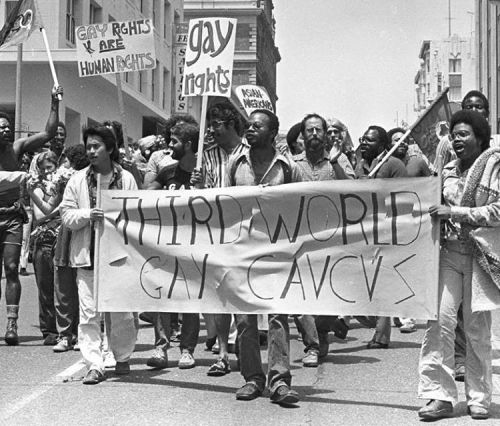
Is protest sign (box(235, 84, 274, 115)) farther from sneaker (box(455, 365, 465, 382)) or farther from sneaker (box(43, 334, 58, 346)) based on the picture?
sneaker (box(455, 365, 465, 382))

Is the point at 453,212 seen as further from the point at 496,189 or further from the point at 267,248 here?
the point at 267,248

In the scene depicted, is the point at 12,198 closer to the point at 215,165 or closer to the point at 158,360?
the point at 215,165

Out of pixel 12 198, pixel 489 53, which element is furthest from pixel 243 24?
pixel 12 198

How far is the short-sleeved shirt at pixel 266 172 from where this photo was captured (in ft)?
22.0

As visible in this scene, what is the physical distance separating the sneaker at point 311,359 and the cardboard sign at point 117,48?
15.9 feet

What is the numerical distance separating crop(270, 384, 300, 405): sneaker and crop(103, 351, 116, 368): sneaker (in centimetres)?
174

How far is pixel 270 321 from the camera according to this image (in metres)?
6.46

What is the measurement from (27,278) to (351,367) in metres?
9.62

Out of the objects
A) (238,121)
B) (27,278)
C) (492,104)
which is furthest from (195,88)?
(492,104)

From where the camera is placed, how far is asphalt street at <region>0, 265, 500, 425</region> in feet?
19.3

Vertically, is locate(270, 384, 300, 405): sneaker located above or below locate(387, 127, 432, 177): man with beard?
below

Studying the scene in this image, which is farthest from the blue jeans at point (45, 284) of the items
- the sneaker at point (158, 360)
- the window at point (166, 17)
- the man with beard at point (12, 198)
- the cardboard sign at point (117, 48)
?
the window at point (166, 17)

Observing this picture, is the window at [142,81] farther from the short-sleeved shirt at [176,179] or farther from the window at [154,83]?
the short-sleeved shirt at [176,179]

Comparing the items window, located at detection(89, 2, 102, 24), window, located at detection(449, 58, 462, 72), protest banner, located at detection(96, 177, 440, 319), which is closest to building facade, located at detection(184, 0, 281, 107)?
window, located at detection(449, 58, 462, 72)
